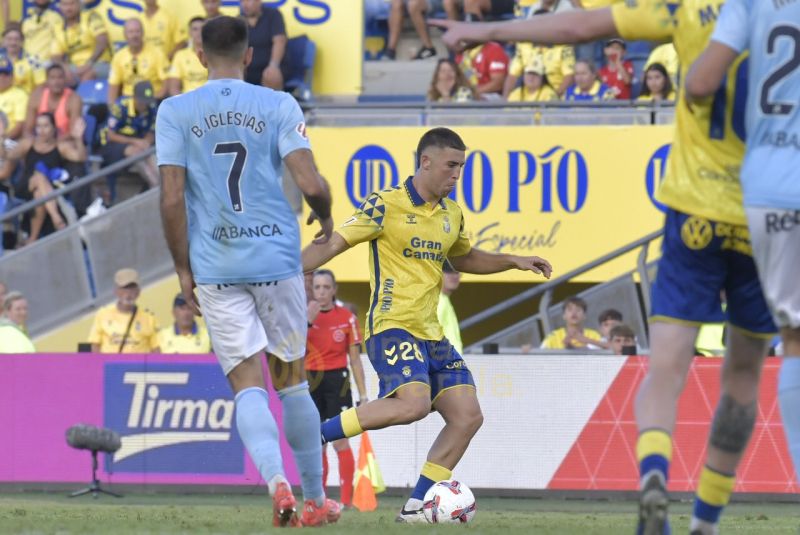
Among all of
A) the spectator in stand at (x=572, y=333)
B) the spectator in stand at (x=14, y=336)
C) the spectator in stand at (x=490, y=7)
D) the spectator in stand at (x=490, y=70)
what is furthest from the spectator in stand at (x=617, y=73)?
the spectator in stand at (x=14, y=336)

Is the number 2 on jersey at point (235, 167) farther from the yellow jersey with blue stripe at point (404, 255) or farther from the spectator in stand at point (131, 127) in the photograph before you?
the spectator in stand at point (131, 127)

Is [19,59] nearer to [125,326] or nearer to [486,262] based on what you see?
[125,326]

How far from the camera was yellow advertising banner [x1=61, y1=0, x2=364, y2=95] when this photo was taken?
784 inches

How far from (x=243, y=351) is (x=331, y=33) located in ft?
42.2

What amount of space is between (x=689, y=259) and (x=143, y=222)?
12719 mm

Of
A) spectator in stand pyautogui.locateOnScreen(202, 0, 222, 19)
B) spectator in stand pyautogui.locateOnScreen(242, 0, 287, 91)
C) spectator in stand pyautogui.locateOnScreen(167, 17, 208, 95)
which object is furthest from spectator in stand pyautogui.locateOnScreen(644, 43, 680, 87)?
spectator in stand pyautogui.locateOnScreen(167, 17, 208, 95)

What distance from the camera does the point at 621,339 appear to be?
14.8 meters

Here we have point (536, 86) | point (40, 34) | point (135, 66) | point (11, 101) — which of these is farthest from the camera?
point (40, 34)

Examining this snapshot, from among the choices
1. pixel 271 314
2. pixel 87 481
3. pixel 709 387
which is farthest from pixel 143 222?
pixel 271 314

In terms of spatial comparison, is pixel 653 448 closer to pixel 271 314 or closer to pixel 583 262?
pixel 271 314

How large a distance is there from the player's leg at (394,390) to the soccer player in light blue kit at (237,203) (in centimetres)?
176

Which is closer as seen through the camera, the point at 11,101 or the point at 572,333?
the point at 572,333

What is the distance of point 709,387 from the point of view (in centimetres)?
1398

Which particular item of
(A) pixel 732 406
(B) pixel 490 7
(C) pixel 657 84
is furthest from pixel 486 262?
(B) pixel 490 7
